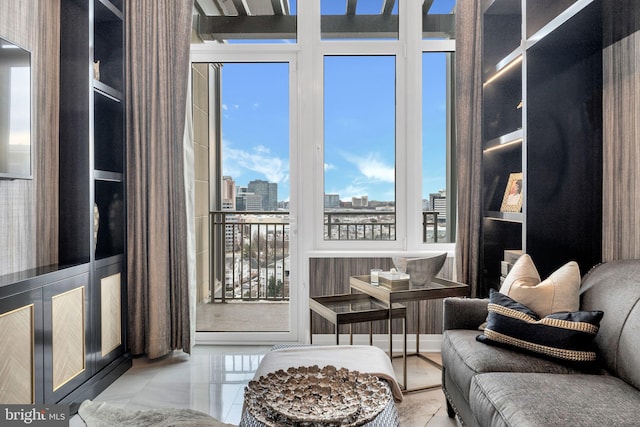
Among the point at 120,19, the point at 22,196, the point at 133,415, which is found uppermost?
the point at 120,19

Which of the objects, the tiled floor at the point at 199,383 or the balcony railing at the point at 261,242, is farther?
the balcony railing at the point at 261,242

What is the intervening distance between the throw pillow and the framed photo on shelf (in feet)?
3.46

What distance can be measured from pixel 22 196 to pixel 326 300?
1857mm

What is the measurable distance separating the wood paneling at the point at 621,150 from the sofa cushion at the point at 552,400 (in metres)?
0.97

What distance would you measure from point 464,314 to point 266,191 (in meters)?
1.96

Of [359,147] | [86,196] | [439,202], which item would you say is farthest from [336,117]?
[86,196]

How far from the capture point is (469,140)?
140 inches

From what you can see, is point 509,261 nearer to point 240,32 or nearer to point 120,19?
point 240,32

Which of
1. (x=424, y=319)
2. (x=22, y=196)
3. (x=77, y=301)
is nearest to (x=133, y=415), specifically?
(x=77, y=301)

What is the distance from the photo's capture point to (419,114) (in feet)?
12.4

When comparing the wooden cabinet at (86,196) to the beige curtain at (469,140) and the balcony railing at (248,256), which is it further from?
the beige curtain at (469,140)

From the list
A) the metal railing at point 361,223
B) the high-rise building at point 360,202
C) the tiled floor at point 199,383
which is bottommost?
the tiled floor at point 199,383

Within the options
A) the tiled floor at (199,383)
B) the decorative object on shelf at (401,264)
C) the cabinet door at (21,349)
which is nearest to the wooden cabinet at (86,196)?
the tiled floor at (199,383)

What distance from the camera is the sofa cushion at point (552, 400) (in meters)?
1.49
